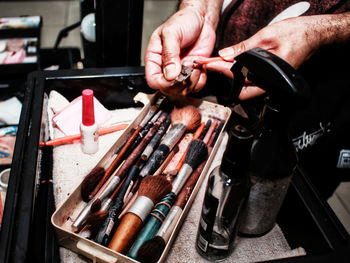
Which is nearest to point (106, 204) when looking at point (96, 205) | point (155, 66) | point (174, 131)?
point (96, 205)

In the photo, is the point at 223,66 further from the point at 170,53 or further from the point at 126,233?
the point at 126,233

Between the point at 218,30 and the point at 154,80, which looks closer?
the point at 154,80

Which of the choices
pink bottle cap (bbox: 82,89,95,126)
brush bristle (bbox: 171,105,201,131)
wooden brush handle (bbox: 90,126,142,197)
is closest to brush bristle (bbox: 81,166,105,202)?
wooden brush handle (bbox: 90,126,142,197)

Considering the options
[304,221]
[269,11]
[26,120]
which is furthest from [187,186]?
[269,11]

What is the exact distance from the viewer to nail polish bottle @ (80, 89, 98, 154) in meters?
0.61

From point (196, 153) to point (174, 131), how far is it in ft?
0.29

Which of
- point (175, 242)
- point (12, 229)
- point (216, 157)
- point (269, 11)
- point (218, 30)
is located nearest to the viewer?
point (12, 229)

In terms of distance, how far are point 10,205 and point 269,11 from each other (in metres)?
0.76

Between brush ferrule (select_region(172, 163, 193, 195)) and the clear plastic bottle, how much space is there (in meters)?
0.10

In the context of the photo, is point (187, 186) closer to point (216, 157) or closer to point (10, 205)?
point (216, 157)

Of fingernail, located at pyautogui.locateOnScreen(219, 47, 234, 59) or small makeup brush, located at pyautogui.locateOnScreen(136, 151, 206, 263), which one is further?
fingernail, located at pyautogui.locateOnScreen(219, 47, 234, 59)

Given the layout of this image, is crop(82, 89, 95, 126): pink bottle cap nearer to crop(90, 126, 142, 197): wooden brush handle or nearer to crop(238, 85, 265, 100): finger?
crop(90, 126, 142, 197): wooden brush handle

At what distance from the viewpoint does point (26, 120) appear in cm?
63

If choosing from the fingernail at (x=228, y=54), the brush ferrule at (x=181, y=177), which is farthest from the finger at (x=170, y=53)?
the brush ferrule at (x=181, y=177)
